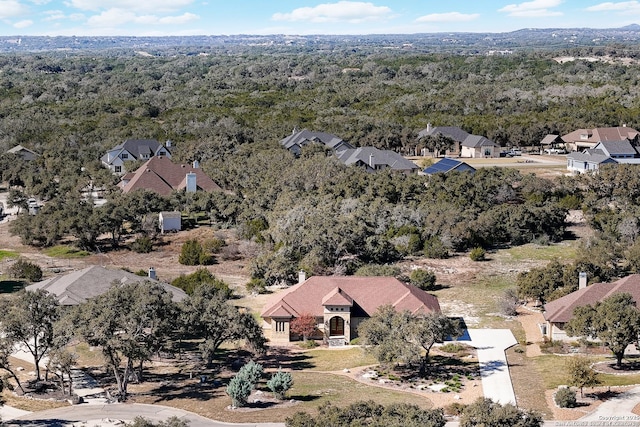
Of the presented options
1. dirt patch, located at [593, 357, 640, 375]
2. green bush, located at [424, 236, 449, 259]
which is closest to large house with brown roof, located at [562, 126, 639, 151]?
green bush, located at [424, 236, 449, 259]

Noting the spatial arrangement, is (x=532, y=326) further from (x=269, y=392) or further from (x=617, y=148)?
(x=617, y=148)

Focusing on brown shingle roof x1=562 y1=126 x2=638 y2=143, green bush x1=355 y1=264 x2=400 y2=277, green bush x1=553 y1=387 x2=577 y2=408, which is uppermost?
brown shingle roof x1=562 y1=126 x2=638 y2=143

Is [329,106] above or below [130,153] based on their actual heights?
above

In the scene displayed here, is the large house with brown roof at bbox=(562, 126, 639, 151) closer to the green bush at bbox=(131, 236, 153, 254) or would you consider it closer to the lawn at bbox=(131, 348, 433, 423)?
the green bush at bbox=(131, 236, 153, 254)

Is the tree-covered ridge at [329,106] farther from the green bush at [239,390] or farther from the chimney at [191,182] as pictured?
the green bush at [239,390]

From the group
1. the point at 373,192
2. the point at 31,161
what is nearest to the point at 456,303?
the point at 373,192

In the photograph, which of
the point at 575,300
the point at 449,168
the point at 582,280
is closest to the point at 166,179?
the point at 449,168

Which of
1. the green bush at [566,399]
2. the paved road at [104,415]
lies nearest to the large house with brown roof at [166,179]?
the paved road at [104,415]
